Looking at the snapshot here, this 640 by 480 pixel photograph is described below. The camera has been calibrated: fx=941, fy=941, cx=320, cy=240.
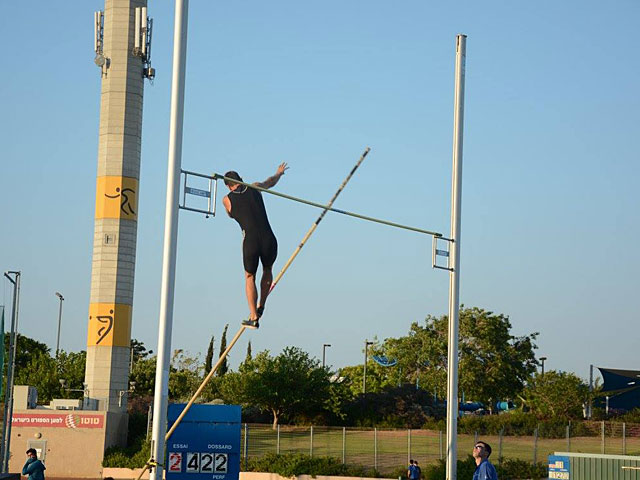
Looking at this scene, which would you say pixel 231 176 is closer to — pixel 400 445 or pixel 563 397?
pixel 400 445

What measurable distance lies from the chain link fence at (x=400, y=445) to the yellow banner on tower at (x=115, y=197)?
1286 cm

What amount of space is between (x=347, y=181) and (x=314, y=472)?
73.3 ft

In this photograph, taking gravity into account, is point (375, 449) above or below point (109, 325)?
below

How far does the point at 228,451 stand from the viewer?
26500 millimetres

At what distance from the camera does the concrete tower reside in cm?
4750

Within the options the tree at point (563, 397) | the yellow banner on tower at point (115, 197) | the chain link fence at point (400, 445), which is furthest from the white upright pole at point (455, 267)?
the tree at point (563, 397)

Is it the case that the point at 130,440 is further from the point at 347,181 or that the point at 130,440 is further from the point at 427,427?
the point at 347,181

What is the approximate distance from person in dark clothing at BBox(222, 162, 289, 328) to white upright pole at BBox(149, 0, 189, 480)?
254 centimetres

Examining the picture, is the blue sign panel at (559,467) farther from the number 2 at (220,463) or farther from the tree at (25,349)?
the tree at (25,349)

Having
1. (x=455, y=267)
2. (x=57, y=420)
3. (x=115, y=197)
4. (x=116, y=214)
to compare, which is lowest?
(x=57, y=420)

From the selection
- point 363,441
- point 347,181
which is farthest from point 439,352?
point 347,181

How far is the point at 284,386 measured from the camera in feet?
171

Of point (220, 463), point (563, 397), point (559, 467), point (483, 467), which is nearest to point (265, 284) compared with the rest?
point (483, 467)

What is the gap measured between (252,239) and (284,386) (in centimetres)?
3374
